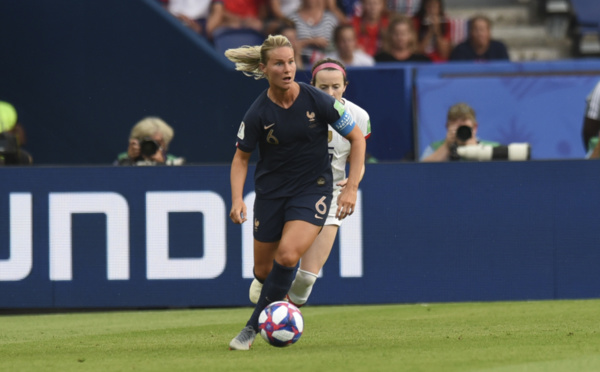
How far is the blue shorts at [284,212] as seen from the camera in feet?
23.2

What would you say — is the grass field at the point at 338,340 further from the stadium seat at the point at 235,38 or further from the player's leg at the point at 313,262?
the stadium seat at the point at 235,38

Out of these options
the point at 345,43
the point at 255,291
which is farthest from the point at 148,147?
the point at 255,291

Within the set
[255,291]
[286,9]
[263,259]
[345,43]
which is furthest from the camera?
[286,9]

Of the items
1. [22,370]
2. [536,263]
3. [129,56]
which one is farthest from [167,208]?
[22,370]

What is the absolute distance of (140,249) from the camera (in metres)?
10.7

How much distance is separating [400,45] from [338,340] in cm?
658

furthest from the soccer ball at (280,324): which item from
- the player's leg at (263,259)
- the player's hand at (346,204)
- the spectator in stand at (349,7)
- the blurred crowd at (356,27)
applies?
the spectator in stand at (349,7)

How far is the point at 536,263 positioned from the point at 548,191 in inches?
27.6

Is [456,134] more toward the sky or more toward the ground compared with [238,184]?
more toward the sky

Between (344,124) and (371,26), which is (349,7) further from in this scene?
(344,124)

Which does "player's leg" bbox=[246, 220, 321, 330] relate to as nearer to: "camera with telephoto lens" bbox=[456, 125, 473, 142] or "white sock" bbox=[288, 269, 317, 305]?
"white sock" bbox=[288, 269, 317, 305]

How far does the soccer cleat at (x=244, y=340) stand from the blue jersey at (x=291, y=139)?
0.87m

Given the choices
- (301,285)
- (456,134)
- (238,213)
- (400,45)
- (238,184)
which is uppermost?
(400,45)

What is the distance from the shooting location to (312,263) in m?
7.89
